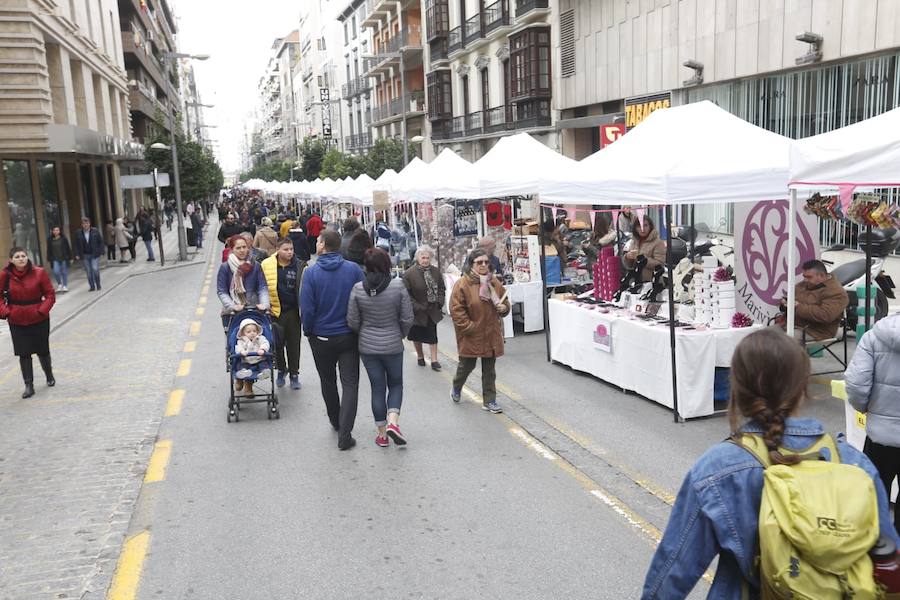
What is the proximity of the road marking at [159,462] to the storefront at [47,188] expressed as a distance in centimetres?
1564

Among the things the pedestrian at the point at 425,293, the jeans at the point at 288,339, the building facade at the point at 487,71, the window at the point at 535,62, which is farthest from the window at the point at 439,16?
the jeans at the point at 288,339

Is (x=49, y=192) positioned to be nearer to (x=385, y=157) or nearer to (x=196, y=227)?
(x=196, y=227)

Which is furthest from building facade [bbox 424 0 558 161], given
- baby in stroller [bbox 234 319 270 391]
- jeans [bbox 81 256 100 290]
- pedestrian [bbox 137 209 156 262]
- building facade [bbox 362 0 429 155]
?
baby in stroller [bbox 234 319 270 391]

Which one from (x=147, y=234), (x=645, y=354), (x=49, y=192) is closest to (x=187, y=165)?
(x=147, y=234)

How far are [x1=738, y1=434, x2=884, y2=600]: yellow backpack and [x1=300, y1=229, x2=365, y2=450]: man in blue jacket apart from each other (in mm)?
4997

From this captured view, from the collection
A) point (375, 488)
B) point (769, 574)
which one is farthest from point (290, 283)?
point (769, 574)

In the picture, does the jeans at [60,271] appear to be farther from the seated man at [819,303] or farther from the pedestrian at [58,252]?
the seated man at [819,303]

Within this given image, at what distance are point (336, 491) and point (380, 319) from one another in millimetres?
1440

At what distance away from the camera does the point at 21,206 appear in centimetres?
2288

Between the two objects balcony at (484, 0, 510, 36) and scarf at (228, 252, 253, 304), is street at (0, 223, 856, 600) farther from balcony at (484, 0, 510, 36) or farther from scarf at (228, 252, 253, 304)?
balcony at (484, 0, 510, 36)

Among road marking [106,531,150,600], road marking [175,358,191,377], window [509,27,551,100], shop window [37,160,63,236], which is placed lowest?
road marking [175,358,191,377]

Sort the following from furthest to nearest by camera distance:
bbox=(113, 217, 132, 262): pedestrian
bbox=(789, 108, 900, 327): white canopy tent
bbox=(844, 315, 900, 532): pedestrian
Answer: bbox=(113, 217, 132, 262): pedestrian < bbox=(789, 108, 900, 327): white canopy tent < bbox=(844, 315, 900, 532): pedestrian

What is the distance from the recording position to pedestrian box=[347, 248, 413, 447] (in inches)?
259

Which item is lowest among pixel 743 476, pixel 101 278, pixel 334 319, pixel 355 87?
pixel 101 278
